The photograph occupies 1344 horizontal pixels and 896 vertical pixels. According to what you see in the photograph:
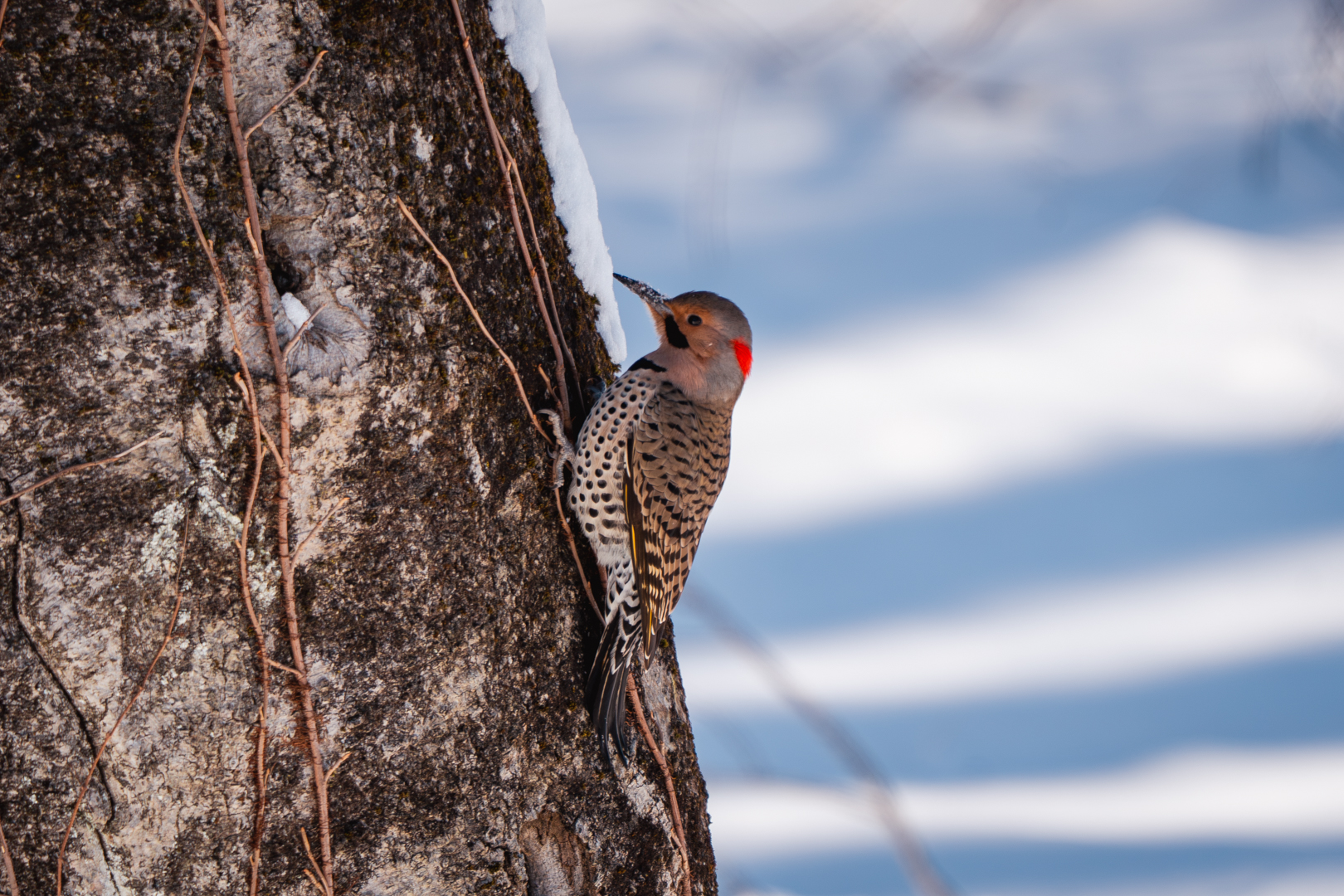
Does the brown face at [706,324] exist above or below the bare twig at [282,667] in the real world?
above

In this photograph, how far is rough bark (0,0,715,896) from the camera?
1217 mm

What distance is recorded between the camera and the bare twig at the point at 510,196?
1.55 m

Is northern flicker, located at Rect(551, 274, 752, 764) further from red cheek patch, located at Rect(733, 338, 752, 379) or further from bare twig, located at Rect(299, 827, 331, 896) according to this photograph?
bare twig, located at Rect(299, 827, 331, 896)

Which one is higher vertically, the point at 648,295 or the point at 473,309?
the point at 648,295

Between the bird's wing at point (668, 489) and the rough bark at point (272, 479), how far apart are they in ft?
0.96

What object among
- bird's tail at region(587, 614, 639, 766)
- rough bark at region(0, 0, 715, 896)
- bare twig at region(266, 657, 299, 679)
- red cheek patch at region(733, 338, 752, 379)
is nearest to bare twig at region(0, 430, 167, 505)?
rough bark at region(0, 0, 715, 896)

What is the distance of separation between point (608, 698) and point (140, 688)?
712 mm

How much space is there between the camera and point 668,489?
2.05m

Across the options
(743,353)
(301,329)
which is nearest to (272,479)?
(301,329)

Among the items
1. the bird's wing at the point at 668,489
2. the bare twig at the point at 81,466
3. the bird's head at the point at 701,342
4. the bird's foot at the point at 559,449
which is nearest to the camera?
the bare twig at the point at 81,466

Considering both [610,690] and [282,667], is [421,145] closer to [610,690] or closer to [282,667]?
[282,667]

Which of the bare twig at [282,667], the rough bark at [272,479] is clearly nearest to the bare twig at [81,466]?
the rough bark at [272,479]

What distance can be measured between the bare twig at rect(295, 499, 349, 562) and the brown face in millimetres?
1010

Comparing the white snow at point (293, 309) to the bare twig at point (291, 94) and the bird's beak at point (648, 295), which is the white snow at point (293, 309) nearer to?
the bare twig at point (291, 94)
